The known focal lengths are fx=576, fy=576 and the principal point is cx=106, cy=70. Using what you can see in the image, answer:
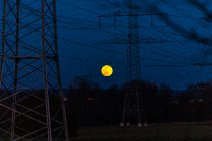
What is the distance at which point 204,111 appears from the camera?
160 feet

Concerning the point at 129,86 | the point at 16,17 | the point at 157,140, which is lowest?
the point at 157,140

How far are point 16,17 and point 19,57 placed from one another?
1474 mm

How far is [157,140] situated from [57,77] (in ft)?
55.0

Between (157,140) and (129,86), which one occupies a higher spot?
(129,86)

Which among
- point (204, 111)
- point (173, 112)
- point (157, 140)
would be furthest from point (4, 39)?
point (173, 112)

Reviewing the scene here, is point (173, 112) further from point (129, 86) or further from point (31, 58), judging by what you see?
point (31, 58)

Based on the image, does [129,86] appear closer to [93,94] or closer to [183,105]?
[183,105]

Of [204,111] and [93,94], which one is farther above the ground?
[93,94]

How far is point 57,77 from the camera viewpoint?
1798 cm

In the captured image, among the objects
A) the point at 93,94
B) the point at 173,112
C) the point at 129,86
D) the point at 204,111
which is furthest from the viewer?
the point at 93,94

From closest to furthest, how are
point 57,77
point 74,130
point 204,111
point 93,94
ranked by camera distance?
1. point 57,77
2. point 74,130
3. point 204,111
4. point 93,94

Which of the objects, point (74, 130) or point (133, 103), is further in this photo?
point (133, 103)

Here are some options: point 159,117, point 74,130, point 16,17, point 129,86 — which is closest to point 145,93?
point 159,117

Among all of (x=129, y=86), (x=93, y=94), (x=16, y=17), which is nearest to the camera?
(x=16, y=17)
